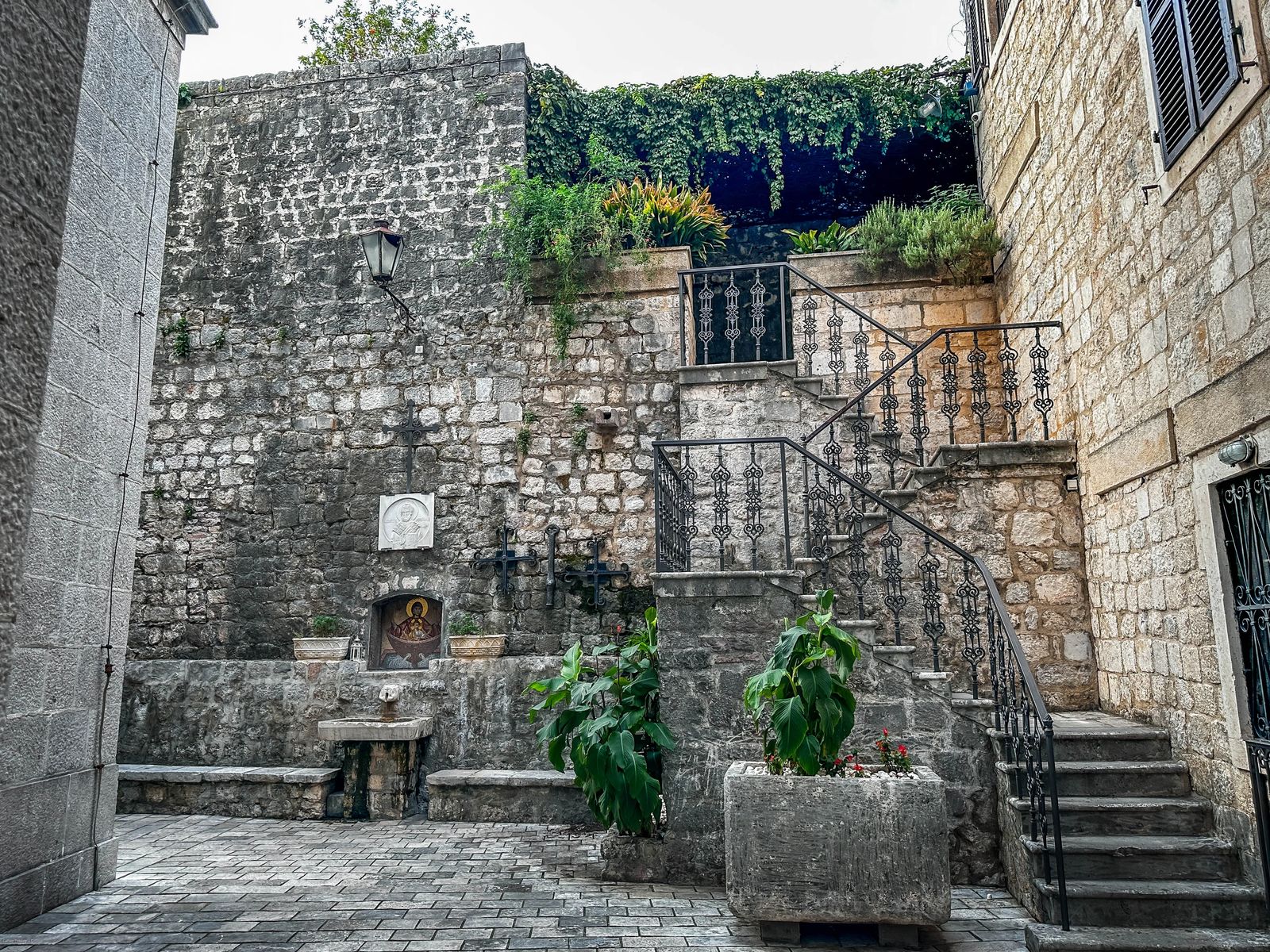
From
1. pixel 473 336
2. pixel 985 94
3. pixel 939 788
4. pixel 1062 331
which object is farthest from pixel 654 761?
pixel 985 94

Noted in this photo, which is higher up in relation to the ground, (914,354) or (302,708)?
(914,354)

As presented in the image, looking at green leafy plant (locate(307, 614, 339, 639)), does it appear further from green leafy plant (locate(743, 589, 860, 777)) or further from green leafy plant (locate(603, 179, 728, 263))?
green leafy plant (locate(743, 589, 860, 777))

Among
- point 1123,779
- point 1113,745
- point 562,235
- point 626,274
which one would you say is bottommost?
A: point 1123,779

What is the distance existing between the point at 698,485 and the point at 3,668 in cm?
599

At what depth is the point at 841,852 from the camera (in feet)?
13.0

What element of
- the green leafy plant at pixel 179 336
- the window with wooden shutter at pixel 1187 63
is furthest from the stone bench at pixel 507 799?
the window with wooden shutter at pixel 1187 63

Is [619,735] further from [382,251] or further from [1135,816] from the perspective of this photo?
[382,251]

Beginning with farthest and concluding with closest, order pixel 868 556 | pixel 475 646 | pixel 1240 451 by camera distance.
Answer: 1. pixel 475 646
2. pixel 868 556
3. pixel 1240 451

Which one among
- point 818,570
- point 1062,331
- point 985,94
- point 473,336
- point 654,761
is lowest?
point 654,761

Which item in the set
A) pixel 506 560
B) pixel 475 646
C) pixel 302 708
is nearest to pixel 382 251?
pixel 506 560

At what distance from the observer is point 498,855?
5.47 metres

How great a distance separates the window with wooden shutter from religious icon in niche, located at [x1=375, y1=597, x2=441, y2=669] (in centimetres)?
648

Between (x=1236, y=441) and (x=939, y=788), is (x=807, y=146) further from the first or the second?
(x=939, y=788)

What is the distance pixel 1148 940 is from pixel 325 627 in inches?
251
